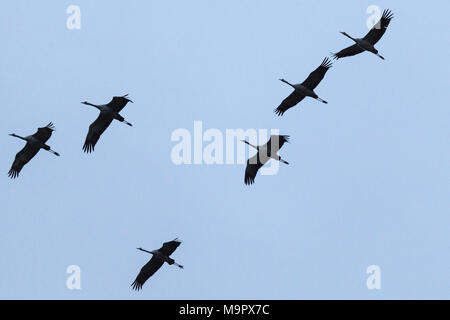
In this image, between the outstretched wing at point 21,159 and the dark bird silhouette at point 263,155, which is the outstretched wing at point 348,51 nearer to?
the dark bird silhouette at point 263,155

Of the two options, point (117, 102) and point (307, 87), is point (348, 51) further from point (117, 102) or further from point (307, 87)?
point (117, 102)

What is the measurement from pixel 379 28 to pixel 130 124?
32.9 feet

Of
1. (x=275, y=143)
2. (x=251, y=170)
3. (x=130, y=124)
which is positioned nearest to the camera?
(x=275, y=143)

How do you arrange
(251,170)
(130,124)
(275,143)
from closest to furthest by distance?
(275,143)
(130,124)
(251,170)

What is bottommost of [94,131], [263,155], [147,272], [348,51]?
[147,272]

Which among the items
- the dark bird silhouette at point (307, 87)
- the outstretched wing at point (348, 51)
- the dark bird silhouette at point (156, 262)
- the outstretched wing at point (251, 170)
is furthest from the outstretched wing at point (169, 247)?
the outstretched wing at point (348, 51)

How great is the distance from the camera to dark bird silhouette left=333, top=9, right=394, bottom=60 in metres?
42.4

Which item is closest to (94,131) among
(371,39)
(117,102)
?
(117,102)

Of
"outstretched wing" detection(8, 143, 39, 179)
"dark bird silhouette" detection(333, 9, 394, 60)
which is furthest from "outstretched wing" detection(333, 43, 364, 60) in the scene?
"outstretched wing" detection(8, 143, 39, 179)

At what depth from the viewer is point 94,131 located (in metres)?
43.2

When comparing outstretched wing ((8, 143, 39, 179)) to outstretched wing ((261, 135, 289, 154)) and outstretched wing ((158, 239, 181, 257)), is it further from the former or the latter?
outstretched wing ((261, 135, 289, 154))

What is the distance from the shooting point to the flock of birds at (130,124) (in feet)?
138
